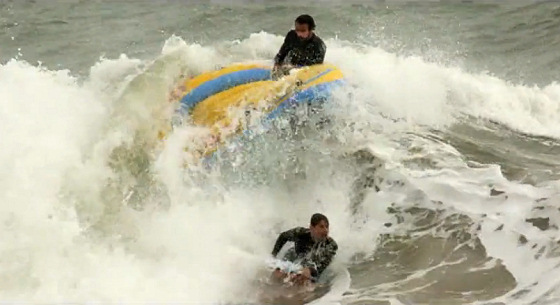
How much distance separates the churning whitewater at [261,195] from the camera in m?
5.54

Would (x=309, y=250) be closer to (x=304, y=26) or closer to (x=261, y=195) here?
(x=261, y=195)

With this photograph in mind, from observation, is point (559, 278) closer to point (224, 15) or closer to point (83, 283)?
point (83, 283)

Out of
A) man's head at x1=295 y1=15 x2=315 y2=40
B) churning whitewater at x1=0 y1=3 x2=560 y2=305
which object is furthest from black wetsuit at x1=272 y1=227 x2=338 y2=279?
man's head at x1=295 y1=15 x2=315 y2=40

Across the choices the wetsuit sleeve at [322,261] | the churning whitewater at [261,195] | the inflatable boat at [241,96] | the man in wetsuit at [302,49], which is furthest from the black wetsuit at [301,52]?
the wetsuit sleeve at [322,261]

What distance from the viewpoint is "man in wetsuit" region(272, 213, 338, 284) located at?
5805 mm

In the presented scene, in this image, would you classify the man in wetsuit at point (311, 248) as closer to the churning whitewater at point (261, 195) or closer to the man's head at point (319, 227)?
the man's head at point (319, 227)

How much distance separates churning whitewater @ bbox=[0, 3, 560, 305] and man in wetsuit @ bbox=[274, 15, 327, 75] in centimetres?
55

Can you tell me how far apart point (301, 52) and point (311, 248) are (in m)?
2.72

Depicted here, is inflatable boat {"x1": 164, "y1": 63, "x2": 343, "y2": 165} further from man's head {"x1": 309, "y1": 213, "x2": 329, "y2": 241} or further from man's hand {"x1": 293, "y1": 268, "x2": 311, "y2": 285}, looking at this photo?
man's hand {"x1": 293, "y1": 268, "x2": 311, "y2": 285}

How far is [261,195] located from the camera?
7.16 meters

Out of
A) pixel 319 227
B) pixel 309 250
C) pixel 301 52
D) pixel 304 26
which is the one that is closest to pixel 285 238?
pixel 309 250

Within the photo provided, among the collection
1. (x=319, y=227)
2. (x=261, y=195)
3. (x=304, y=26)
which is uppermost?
(x=304, y=26)

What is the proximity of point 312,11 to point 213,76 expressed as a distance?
891cm

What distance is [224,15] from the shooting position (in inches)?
630
